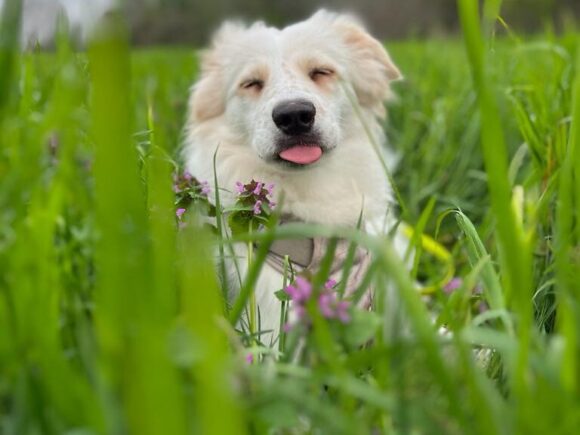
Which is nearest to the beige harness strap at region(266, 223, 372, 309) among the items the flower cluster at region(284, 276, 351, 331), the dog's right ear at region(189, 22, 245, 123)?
the dog's right ear at region(189, 22, 245, 123)

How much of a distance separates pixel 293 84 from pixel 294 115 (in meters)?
0.17

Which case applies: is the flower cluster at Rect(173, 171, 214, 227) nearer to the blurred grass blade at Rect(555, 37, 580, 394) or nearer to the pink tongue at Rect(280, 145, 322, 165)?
the pink tongue at Rect(280, 145, 322, 165)

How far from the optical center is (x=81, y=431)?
85cm

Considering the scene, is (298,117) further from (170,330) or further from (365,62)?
(170,330)

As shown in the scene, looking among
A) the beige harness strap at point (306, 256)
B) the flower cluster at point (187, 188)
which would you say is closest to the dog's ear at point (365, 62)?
the beige harness strap at point (306, 256)

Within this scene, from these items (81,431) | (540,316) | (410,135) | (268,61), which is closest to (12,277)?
(81,431)

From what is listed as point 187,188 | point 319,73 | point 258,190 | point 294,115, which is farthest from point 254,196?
point 319,73

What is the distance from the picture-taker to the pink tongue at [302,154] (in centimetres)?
252

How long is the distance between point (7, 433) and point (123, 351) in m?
0.21

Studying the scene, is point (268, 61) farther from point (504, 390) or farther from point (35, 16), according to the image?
point (504, 390)

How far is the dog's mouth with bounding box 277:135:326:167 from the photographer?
2.50m

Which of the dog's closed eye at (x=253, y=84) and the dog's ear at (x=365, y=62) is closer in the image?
the dog's closed eye at (x=253, y=84)

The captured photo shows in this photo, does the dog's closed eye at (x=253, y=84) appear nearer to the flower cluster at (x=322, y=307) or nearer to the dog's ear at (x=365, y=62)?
the dog's ear at (x=365, y=62)

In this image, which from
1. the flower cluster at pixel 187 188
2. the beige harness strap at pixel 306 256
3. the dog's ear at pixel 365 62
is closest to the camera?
the flower cluster at pixel 187 188
